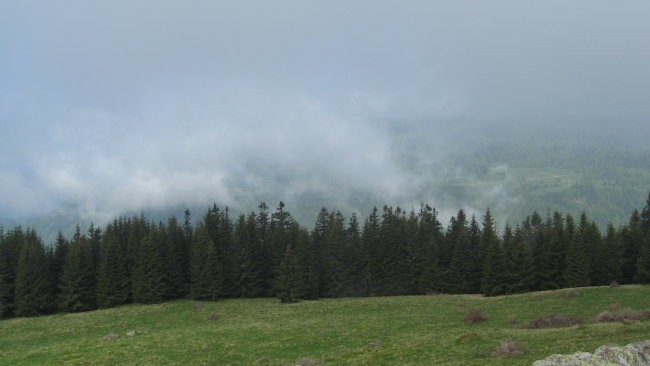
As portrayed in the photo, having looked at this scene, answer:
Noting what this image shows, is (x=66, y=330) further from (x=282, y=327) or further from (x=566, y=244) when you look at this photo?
(x=566, y=244)

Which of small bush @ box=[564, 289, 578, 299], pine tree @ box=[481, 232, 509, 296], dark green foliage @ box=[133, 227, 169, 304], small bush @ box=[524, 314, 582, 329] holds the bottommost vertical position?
small bush @ box=[524, 314, 582, 329]

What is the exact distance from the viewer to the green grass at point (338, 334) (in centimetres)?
2698

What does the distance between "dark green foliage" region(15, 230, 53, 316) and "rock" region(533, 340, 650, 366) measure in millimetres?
85783

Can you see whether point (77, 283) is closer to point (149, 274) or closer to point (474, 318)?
point (149, 274)

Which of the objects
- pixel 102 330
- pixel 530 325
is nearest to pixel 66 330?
pixel 102 330

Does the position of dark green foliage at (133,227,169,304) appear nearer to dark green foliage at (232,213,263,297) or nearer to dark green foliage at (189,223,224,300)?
dark green foliage at (189,223,224,300)

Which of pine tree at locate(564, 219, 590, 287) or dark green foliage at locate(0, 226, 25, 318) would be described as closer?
pine tree at locate(564, 219, 590, 287)

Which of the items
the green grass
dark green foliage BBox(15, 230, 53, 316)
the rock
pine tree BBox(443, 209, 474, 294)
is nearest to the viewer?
the rock

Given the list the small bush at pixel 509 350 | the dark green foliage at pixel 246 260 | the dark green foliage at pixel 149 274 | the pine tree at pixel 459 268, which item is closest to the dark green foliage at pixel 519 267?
the pine tree at pixel 459 268

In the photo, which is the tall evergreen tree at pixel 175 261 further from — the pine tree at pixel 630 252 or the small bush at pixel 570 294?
the pine tree at pixel 630 252

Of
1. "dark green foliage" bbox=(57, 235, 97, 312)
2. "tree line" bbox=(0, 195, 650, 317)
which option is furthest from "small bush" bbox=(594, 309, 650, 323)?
"dark green foliage" bbox=(57, 235, 97, 312)

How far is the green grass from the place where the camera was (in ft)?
88.5

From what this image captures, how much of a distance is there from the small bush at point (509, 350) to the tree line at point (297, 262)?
5274cm

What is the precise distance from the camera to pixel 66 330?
54.6 m
